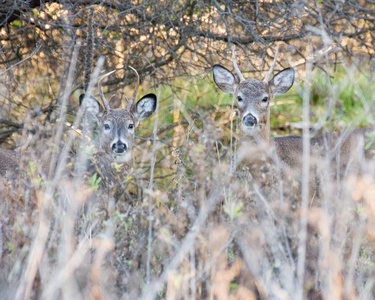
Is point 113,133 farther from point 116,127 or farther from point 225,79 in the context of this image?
point 225,79

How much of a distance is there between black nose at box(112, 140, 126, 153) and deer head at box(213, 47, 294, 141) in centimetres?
121

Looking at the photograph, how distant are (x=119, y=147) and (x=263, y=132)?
146cm

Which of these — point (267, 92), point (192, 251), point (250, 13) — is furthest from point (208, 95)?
point (192, 251)

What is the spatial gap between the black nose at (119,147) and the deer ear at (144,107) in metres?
0.75

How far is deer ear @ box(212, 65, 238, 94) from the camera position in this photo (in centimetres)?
650

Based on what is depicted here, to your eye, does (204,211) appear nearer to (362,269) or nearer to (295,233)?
(295,233)

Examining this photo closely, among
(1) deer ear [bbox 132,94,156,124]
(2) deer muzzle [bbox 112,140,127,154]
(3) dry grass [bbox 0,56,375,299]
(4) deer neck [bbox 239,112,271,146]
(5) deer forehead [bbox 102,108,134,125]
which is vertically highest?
(1) deer ear [bbox 132,94,156,124]

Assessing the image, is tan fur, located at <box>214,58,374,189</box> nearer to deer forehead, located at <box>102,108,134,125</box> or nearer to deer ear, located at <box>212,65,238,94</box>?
deer ear, located at <box>212,65,238,94</box>

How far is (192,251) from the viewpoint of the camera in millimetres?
3410

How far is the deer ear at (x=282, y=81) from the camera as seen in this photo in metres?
6.38

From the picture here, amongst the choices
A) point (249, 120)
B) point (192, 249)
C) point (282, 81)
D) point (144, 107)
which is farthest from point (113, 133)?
point (192, 249)

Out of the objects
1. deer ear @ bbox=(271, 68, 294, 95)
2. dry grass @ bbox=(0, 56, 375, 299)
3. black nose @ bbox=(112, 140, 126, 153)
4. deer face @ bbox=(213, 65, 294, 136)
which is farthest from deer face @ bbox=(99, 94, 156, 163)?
dry grass @ bbox=(0, 56, 375, 299)

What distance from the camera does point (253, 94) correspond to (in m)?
6.11

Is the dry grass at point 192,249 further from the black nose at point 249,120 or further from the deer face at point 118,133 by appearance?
the deer face at point 118,133
